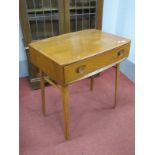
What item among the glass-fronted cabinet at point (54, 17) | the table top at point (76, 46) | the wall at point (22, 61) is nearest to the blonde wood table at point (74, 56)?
the table top at point (76, 46)

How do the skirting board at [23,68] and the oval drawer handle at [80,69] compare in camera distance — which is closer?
the oval drawer handle at [80,69]

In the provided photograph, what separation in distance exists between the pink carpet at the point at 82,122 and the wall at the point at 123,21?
0.23m

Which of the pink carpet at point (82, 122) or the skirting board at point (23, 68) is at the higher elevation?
the skirting board at point (23, 68)

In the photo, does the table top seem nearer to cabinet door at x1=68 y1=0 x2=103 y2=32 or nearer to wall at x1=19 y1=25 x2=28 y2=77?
cabinet door at x1=68 y1=0 x2=103 y2=32

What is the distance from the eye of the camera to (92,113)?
188cm

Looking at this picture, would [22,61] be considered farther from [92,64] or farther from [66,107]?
[92,64]

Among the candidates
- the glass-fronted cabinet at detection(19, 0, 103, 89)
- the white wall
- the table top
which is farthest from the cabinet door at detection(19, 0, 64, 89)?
the white wall

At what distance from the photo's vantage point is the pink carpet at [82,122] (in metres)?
1.52

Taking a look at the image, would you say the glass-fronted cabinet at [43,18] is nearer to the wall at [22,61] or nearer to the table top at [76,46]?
the wall at [22,61]

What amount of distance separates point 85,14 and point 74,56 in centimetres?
101

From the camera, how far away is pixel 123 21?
2.41 metres
